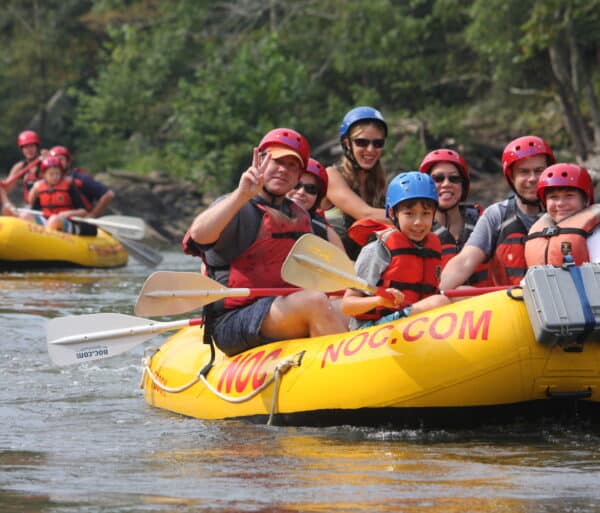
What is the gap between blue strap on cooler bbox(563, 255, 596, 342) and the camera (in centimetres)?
505

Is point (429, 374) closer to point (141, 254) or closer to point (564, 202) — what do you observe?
point (564, 202)

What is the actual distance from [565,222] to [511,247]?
0.47 meters

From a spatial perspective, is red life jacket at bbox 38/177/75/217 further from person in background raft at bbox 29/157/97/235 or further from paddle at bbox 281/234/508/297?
paddle at bbox 281/234/508/297

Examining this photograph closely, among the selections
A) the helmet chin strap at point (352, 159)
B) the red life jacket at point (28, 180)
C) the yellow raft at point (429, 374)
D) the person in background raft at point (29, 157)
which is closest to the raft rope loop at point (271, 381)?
the yellow raft at point (429, 374)

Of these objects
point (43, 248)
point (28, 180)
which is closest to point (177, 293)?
point (43, 248)

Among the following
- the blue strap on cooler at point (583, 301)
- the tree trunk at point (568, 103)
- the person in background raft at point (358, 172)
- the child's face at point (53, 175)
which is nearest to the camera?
the blue strap on cooler at point (583, 301)

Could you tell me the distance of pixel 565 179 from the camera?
5781 mm

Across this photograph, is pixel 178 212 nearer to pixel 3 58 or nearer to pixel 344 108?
pixel 344 108

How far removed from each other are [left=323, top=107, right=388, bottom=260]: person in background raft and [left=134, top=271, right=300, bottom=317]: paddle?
3.92ft

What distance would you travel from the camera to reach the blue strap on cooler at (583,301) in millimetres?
5055

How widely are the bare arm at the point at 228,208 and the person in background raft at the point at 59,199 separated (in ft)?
30.2

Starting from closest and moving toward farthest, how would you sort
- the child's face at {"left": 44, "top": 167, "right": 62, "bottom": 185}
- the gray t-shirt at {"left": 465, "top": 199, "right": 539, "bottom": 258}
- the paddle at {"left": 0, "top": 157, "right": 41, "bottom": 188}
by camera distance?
the gray t-shirt at {"left": 465, "top": 199, "right": 539, "bottom": 258}
the child's face at {"left": 44, "top": 167, "right": 62, "bottom": 185}
the paddle at {"left": 0, "top": 157, "right": 41, "bottom": 188}

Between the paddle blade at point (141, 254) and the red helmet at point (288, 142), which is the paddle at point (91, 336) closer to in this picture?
the red helmet at point (288, 142)

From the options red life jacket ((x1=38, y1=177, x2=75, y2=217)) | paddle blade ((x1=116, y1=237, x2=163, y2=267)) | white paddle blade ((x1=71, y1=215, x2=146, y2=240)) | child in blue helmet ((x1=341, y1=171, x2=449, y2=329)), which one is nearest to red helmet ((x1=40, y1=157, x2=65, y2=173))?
red life jacket ((x1=38, y1=177, x2=75, y2=217))
